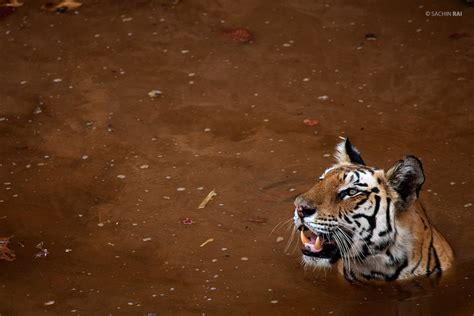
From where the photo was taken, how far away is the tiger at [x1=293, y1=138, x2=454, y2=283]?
5.48 m

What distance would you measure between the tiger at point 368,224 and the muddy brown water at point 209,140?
0.53 ft

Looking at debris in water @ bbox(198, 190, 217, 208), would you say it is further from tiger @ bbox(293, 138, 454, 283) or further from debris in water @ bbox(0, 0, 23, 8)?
debris in water @ bbox(0, 0, 23, 8)

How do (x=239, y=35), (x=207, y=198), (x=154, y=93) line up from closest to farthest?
(x=207, y=198) → (x=154, y=93) → (x=239, y=35)

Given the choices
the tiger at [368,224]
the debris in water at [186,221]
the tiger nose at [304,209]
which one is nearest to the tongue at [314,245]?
the tiger at [368,224]

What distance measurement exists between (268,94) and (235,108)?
1.21ft

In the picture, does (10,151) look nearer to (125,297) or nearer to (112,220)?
(112,220)

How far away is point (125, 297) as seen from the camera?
5781mm

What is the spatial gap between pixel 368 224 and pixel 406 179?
354 millimetres

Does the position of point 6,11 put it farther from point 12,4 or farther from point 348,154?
point 348,154

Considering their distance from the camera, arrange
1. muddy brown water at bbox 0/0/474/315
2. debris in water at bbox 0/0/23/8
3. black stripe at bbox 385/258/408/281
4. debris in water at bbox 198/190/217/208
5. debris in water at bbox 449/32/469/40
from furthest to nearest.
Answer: debris in water at bbox 0/0/23/8 → debris in water at bbox 449/32/469/40 → debris in water at bbox 198/190/217/208 → muddy brown water at bbox 0/0/474/315 → black stripe at bbox 385/258/408/281

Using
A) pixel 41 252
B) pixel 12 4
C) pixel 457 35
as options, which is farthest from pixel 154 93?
pixel 457 35

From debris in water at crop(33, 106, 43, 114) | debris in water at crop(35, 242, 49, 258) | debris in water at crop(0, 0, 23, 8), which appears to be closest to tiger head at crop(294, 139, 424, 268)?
debris in water at crop(35, 242, 49, 258)

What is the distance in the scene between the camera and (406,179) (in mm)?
5438

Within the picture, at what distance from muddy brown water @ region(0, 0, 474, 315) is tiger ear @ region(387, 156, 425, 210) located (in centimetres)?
54
